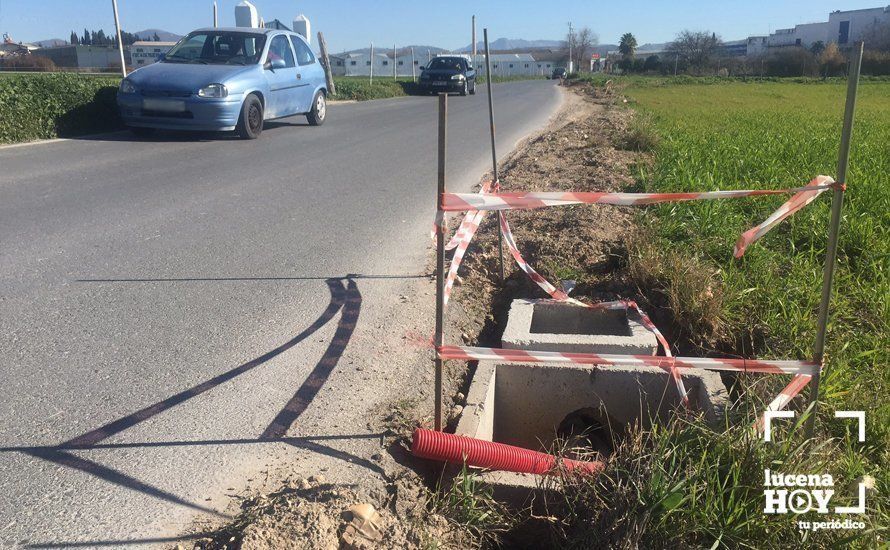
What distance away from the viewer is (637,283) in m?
4.99

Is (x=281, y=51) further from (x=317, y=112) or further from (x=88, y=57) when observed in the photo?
(x=88, y=57)

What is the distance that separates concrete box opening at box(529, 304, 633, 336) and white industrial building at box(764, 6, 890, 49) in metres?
101

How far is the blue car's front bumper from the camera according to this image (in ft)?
38.2

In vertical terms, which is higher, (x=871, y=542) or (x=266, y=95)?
(x=266, y=95)

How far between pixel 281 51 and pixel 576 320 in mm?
10845

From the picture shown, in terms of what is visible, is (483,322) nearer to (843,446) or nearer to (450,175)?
(843,446)

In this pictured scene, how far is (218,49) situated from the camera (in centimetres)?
1315

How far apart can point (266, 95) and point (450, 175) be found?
470 cm

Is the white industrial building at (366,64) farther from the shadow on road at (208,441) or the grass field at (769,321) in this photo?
the shadow on road at (208,441)

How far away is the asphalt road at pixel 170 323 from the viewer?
275 centimetres

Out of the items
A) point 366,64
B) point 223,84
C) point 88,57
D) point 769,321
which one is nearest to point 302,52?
point 223,84

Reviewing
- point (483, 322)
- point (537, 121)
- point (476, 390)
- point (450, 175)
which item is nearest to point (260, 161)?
point (450, 175)

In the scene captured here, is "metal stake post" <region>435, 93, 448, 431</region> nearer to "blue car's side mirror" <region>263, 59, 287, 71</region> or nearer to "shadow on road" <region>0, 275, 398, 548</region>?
"shadow on road" <region>0, 275, 398, 548</region>

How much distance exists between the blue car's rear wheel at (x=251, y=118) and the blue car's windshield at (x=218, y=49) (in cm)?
74
